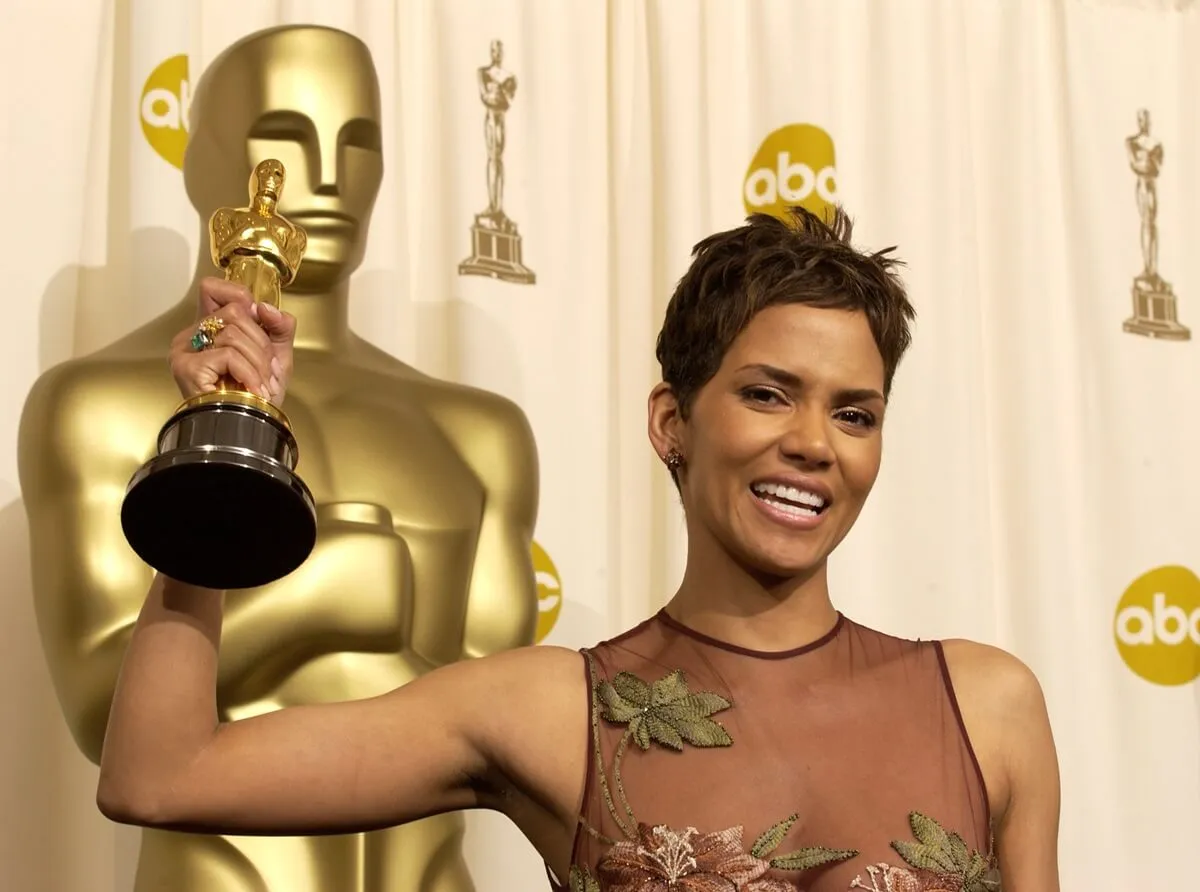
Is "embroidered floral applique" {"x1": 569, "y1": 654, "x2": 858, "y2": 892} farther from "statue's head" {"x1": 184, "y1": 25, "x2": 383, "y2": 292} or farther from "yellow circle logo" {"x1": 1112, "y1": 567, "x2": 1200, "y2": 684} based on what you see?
"yellow circle logo" {"x1": 1112, "y1": 567, "x2": 1200, "y2": 684}

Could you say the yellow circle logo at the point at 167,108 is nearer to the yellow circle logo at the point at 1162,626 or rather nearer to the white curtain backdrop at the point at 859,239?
the white curtain backdrop at the point at 859,239

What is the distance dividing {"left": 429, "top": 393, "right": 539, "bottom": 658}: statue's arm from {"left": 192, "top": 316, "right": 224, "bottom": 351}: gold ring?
1.74ft

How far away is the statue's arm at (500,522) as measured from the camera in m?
1.43

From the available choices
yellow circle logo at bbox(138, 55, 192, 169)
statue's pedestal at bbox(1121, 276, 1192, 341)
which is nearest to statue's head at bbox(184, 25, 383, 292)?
yellow circle logo at bbox(138, 55, 192, 169)

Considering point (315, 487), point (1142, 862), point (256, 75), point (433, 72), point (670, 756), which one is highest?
point (433, 72)

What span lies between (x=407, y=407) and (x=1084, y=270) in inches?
46.7

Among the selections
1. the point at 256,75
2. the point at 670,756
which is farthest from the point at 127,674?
the point at 256,75

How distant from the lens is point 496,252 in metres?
1.97

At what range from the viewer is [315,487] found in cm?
139

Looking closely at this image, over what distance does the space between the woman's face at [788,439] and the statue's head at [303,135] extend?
504mm

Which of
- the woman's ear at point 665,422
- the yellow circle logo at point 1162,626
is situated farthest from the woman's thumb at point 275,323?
the yellow circle logo at point 1162,626

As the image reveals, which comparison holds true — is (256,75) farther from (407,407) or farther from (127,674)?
(127,674)

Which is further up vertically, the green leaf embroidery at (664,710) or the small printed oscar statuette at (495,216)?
the small printed oscar statuette at (495,216)

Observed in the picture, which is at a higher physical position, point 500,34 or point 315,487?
point 500,34
